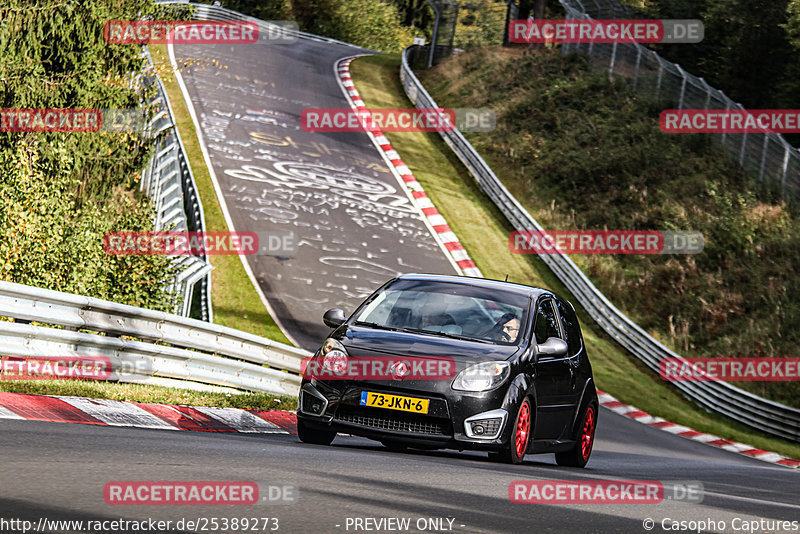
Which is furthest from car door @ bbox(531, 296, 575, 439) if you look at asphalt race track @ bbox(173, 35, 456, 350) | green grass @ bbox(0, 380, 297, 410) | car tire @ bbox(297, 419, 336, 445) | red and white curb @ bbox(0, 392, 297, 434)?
asphalt race track @ bbox(173, 35, 456, 350)

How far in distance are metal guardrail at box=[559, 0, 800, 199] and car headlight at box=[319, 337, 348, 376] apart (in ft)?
77.3

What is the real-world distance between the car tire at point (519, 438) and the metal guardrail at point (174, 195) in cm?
791

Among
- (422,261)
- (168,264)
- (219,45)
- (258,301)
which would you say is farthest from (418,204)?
(219,45)

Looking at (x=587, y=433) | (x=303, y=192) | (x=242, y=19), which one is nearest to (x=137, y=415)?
(x=587, y=433)

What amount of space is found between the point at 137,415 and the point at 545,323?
3768 mm

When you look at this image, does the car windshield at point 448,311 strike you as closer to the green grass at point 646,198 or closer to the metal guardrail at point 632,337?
the metal guardrail at point 632,337

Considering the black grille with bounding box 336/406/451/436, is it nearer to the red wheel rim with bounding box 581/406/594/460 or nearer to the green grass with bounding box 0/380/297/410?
the green grass with bounding box 0/380/297/410

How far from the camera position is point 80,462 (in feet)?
19.7

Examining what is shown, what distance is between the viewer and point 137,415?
350 inches

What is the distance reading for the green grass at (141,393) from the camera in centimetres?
888

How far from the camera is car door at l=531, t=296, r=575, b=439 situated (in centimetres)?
937

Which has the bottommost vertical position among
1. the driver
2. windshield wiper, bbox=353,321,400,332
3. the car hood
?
the car hood

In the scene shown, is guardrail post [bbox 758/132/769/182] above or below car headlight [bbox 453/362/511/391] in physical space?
above

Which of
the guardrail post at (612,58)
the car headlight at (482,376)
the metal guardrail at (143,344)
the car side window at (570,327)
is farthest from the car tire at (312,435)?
the guardrail post at (612,58)
